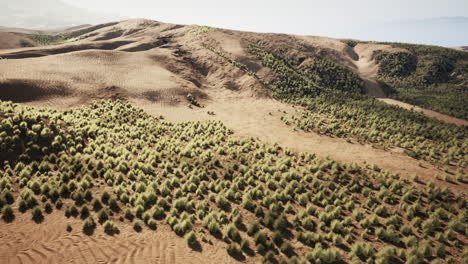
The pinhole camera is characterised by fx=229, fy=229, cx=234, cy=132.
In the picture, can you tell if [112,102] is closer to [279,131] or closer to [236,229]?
[279,131]

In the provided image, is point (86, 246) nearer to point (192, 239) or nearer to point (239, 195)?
point (192, 239)

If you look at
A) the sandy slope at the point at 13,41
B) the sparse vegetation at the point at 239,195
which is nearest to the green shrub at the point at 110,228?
the sparse vegetation at the point at 239,195

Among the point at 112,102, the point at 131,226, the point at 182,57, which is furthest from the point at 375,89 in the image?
the point at 131,226

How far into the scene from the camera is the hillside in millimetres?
10711

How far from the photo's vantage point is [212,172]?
1752 centimetres

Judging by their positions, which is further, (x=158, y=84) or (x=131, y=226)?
(x=158, y=84)

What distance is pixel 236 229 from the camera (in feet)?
37.8

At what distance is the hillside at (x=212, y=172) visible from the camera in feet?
35.1

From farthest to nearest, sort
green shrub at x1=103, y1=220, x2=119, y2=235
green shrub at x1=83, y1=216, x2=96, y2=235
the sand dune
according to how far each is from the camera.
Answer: green shrub at x1=103, y1=220, x2=119, y2=235, green shrub at x1=83, y1=216, x2=96, y2=235, the sand dune

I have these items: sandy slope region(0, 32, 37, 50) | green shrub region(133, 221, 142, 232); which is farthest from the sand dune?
sandy slope region(0, 32, 37, 50)

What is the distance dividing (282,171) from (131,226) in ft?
39.7

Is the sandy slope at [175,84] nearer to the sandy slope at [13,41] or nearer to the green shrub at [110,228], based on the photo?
the green shrub at [110,228]

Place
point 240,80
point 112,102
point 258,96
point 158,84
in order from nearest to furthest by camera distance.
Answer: point 112,102
point 158,84
point 258,96
point 240,80

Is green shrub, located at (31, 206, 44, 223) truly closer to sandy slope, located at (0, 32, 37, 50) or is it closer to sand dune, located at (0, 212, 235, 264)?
sand dune, located at (0, 212, 235, 264)
